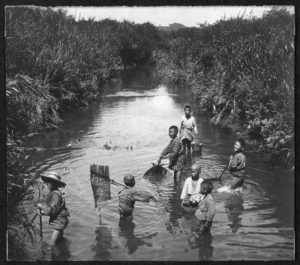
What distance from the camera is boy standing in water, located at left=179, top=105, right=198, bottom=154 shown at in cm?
1439

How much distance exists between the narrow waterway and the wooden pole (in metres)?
0.64

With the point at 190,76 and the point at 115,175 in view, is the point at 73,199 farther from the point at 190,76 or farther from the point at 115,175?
the point at 190,76

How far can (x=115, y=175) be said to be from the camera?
13.0 metres

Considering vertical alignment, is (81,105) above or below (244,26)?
below

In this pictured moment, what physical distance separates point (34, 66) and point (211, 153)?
9114mm

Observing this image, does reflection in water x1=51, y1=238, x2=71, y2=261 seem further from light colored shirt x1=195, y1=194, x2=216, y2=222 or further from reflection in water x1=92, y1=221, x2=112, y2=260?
light colored shirt x1=195, y1=194, x2=216, y2=222

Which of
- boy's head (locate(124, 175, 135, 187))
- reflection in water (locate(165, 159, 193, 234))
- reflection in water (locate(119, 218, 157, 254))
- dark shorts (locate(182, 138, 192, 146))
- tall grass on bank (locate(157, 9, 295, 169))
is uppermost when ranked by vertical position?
tall grass on bank (locate(157, 9, 295, 169))

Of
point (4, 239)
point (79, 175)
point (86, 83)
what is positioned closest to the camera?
point (4, 239)

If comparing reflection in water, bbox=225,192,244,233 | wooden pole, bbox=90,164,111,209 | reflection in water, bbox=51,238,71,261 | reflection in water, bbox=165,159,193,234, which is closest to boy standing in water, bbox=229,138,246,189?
reflection in water, bbox=225,192,244,233

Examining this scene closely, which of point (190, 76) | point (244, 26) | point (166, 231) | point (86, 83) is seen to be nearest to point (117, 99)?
point (86, 83)

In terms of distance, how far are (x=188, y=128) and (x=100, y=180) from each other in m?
5.71

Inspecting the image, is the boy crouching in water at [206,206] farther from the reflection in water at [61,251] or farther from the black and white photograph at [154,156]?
the reflection in water at [61,251]

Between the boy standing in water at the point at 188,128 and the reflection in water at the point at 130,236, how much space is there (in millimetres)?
5472

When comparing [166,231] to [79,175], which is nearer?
[166,231]
